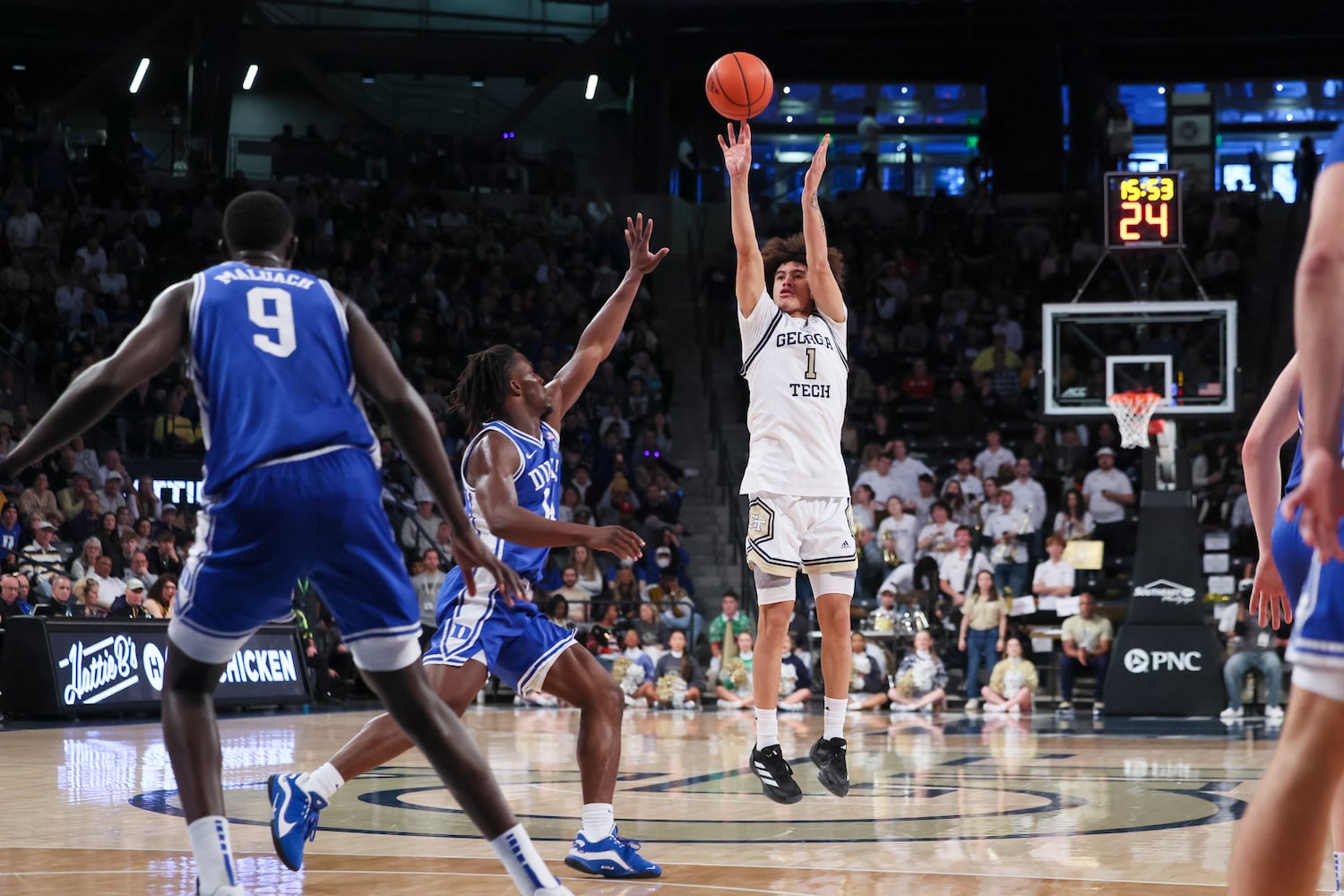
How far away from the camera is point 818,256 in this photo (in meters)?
6.80

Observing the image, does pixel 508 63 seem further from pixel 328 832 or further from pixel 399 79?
pixel 328 832

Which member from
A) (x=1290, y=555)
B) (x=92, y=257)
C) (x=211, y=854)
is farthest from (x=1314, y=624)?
(x=92, y=257)

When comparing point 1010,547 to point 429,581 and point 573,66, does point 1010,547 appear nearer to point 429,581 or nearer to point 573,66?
point 429,581

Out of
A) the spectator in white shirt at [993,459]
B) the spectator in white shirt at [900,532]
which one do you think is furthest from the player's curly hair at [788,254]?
the spectator in white shirt at [993,459]

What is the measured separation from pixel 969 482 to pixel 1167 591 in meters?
4.18

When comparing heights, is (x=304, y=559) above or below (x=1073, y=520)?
above

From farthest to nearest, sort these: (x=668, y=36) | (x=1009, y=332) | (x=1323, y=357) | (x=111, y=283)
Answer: (x=668, y=36), (x=1009, y=332), (x=111, y=283), (x=1323, y=357)

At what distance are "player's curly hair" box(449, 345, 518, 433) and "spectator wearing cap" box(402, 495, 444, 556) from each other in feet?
40.5

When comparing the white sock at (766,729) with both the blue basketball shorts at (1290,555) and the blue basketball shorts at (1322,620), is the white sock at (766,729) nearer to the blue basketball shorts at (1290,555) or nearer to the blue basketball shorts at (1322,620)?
the blue basketball shorts at (1290,555)

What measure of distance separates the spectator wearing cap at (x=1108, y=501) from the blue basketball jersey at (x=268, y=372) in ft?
46.4

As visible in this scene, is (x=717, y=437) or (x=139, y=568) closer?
(x=139, y=568)

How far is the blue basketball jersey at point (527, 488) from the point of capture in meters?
5.30

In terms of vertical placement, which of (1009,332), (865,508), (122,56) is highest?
(122,56)

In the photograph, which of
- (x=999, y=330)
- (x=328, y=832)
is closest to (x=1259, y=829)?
(x=328, y=832)
